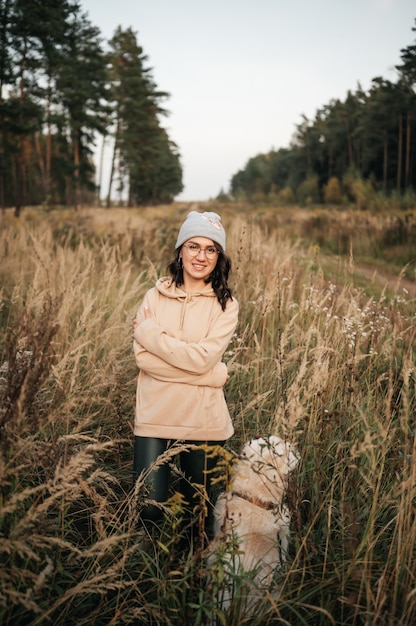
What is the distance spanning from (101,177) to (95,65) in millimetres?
14079

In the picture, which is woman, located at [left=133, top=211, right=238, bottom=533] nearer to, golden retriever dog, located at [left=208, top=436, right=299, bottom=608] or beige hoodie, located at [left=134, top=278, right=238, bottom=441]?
beige hoodie, located at [left=134, top=278, right=238, bottom=441]

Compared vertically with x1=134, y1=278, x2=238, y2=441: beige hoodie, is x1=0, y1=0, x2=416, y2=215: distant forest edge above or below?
above

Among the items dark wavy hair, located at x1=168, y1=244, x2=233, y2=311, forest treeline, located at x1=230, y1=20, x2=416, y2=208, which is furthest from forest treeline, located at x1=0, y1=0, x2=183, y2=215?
forest treeline, located at x1=230, y1=20, x2=416, y2=208

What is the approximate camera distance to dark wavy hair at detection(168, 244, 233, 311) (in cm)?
208

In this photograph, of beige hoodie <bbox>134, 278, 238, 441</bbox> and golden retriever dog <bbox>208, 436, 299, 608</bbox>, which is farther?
beige hoodie <bbox>134, 278, 238, 441</bbox>

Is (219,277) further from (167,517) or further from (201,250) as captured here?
(167,517)

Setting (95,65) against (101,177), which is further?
(101,177)

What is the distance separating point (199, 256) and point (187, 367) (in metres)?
0.56

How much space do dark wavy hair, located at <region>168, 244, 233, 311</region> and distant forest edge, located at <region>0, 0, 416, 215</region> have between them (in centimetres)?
919

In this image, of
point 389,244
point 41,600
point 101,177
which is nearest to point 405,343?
point 41,600

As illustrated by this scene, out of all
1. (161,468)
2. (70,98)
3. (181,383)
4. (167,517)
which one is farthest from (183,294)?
(70,98)

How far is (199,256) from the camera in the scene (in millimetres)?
2045

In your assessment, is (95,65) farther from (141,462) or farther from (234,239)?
(141,462)

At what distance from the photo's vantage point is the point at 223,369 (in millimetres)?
1927
